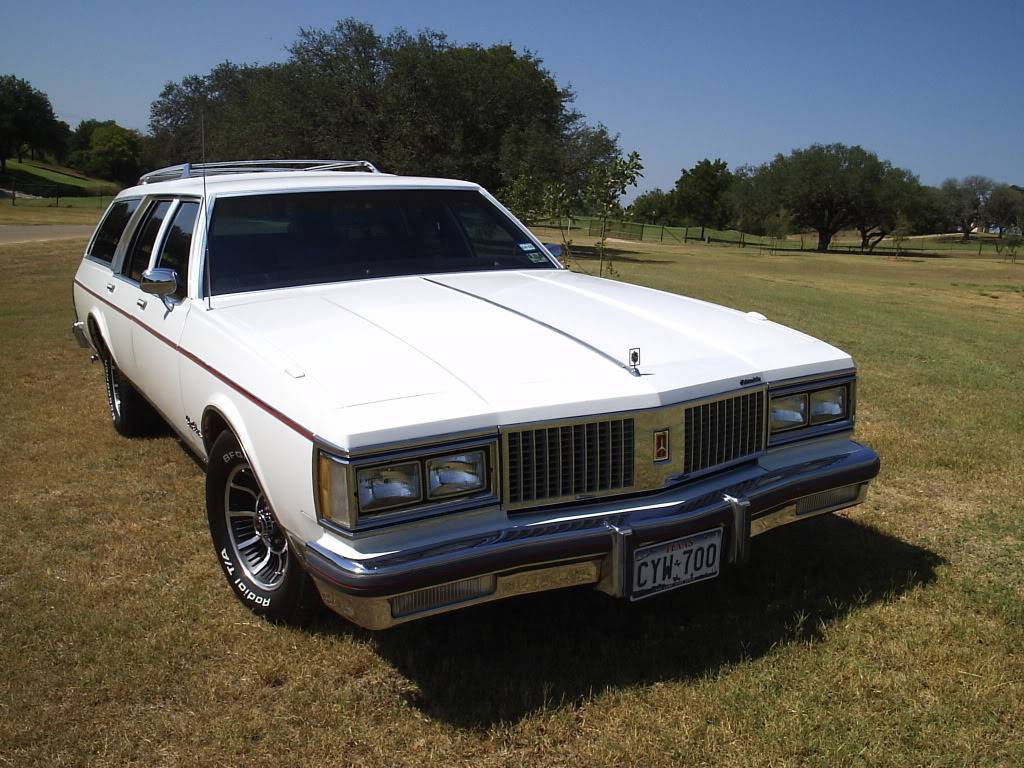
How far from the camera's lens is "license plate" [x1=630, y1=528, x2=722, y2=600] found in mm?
2902

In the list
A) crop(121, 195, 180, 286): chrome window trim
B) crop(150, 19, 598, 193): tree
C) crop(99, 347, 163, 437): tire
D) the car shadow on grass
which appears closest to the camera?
the car shadow on grass

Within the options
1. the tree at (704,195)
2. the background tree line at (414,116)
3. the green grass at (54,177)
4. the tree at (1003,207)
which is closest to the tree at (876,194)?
the tree at (704,195)

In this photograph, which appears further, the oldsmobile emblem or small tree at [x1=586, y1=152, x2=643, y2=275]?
small tree at [x1=586, y1=152, x2=643, y2=275]

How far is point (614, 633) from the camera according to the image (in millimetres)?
3424

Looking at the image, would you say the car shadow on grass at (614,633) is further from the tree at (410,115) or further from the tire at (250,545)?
the tree at (410,115)

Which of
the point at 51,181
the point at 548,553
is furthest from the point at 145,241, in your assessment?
the point at 51,181

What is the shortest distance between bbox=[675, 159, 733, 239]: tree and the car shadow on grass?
79184 mm

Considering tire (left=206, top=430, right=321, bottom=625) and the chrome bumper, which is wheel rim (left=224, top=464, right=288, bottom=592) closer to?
tire (left=206, top=430, right=321, bottom=625)

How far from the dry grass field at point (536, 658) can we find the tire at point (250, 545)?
0.13 meters

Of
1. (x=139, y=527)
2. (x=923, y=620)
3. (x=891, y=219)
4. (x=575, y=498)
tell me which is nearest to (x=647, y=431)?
(x=575, y=498)

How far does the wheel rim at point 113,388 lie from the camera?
5.89 meters

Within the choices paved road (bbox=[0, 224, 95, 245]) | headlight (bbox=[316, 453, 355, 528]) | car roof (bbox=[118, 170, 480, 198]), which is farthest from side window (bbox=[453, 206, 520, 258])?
paved road (bbox=[0, 224, 95, 245])

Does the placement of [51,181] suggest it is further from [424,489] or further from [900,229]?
[424,489]

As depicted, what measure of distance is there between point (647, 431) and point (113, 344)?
372 centimetres
